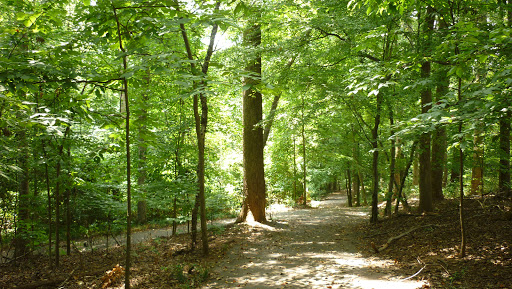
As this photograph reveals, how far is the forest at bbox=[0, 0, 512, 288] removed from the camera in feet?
10.7

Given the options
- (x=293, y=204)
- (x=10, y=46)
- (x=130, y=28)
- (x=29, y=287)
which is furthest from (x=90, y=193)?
(x=293, y=204)

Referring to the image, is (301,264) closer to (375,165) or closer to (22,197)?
(375,165)

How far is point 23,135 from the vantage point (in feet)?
18.9

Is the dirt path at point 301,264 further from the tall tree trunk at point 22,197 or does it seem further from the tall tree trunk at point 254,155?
the tall tree trunk at point 22,197

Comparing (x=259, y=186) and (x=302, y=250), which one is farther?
(x=259, y=186)

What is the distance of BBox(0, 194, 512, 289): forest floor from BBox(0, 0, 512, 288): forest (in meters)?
0.41

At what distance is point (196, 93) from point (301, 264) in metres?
4.55

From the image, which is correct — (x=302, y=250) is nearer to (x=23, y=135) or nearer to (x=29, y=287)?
(x=29, y=287)

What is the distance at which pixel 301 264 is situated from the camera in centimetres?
606

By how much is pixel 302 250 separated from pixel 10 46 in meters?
6.80

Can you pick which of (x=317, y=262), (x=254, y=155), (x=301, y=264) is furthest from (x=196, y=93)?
(x=254, y=155)

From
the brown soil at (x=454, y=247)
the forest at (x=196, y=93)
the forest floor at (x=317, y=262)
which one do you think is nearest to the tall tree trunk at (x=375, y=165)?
the forest at (x=196, y=93)

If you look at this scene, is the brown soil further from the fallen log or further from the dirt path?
the fallen log

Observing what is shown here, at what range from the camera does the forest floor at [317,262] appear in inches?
181
